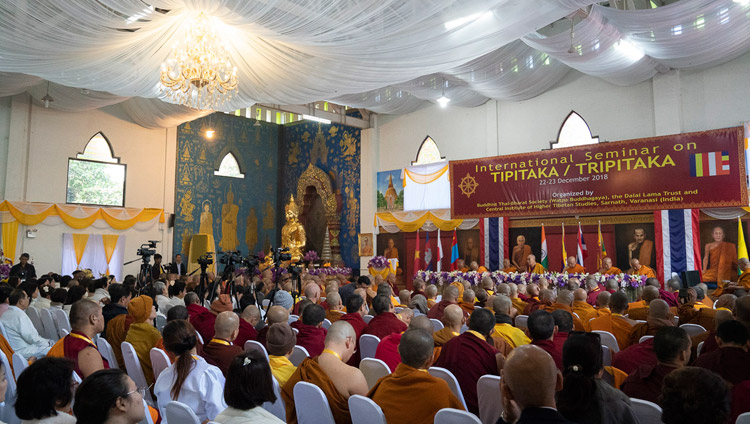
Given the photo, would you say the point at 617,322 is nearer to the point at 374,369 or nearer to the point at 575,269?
the point at 374,369

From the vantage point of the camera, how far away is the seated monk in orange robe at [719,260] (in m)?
10.8

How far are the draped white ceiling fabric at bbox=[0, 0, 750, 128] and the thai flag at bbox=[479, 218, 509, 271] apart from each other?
472cm

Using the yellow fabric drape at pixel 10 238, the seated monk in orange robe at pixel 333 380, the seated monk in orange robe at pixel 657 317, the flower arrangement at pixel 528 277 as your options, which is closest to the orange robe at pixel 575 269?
the flower arrangement at pixel 528 277

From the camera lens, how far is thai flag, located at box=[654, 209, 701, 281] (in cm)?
1098

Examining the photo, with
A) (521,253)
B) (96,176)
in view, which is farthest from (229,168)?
(521,253)

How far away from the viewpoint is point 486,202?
13625mm

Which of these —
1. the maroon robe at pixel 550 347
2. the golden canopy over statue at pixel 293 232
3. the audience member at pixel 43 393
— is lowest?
the maroon robe at pixel 550 347

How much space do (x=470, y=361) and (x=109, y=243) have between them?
13.7 metres

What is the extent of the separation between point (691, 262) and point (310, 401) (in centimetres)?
1058

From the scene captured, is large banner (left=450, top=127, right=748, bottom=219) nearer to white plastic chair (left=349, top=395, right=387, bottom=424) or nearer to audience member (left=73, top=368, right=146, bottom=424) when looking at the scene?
white plastic chair (left=349, top=395, right=387, bottom=424)

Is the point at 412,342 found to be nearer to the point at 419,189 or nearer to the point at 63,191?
the point at 419,189

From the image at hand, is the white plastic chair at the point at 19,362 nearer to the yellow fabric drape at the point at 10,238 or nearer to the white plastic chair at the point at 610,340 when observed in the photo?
the white plastic chair at the point at 610,340

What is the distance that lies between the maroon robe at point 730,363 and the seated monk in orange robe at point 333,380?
1.88m

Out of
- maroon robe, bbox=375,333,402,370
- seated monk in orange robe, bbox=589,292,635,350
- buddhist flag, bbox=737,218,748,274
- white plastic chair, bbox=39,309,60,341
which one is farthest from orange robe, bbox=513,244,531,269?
white plastic chair, bbox=39,309,60,341
